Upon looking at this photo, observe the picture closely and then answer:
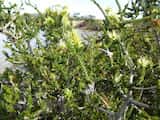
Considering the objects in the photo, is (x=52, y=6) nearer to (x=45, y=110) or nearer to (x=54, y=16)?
(x=54, y=16)

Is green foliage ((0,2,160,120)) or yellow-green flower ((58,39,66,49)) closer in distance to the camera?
green foliage ((0,2,160,120))

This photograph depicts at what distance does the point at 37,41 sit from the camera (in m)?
8.92

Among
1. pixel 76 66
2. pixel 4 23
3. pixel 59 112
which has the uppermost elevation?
pixel 4 23

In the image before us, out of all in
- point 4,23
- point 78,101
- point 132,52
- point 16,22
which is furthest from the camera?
point 4,23

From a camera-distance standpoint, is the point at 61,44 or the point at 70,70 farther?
the point at 61,44

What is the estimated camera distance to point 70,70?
8125 mm

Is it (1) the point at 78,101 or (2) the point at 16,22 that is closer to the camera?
(1) the point at 78,101

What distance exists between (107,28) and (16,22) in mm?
3293

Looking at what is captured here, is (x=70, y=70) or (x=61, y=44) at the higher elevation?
(x=61, y=44)

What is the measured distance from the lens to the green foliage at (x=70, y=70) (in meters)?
6.88

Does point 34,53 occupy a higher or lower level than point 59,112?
higher

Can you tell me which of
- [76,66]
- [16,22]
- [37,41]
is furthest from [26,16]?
[76,66]

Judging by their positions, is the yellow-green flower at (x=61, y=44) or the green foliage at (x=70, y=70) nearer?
the green foliage at (x=70, y=70)

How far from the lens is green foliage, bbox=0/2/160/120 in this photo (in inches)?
271
